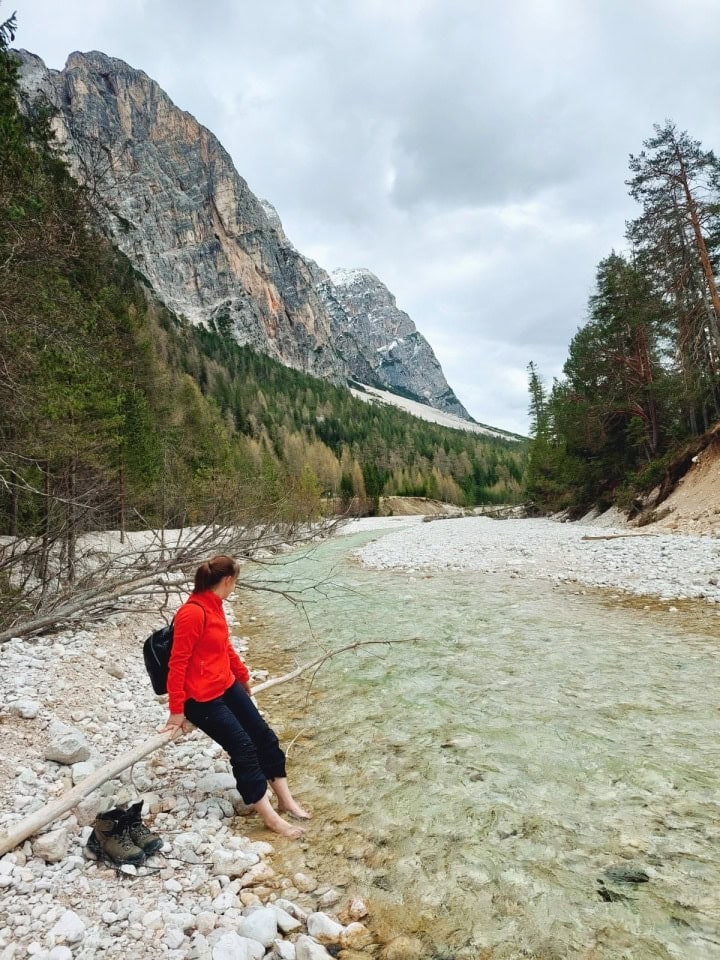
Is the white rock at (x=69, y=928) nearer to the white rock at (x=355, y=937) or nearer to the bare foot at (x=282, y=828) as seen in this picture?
the bare foot at (x=282, y=828)

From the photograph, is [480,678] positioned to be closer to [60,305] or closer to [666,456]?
[60,305]

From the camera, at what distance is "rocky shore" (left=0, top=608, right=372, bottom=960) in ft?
8.84

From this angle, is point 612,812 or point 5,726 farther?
point 5,726

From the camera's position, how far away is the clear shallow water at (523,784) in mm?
2896

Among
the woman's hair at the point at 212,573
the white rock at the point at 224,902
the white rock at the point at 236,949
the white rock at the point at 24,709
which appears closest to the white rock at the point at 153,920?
the white rock at the point at 224,902

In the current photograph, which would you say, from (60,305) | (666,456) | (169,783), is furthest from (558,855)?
(666,456)

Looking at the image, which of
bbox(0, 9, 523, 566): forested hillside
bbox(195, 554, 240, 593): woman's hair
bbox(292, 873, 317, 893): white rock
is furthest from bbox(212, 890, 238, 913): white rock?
bbox(0, 9, 523, 566): forested hillside

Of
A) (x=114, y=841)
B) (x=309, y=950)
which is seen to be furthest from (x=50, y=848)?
(x=309, y=950)

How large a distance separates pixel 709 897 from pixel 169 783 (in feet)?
14.4

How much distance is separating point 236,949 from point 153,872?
3.46 ft

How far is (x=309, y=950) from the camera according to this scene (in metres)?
2.64

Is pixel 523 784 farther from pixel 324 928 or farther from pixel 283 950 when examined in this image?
pixel 283 950

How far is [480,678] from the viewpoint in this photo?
6848 mm

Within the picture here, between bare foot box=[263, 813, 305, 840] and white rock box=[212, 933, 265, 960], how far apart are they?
1119mm
